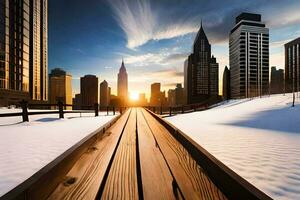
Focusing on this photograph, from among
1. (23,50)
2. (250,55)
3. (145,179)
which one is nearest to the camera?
(145,179)

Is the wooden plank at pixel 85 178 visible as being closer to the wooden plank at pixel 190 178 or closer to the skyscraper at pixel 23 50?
the wooden plank at pixel 190 178

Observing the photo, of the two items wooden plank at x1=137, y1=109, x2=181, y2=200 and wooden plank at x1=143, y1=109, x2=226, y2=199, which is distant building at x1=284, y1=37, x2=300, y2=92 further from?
wooden plank at x1=137, y1=109, x2=181, y2=200

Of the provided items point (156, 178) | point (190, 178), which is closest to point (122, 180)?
point (156, 178)

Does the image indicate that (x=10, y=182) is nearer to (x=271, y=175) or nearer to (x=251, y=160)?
(x=271, y=175)

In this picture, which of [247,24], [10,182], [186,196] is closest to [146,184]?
[186,196]

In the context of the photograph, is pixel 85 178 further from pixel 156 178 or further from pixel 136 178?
pixel 156 178

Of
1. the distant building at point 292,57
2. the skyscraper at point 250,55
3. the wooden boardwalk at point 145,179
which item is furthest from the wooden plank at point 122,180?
the distant building at point 292,57

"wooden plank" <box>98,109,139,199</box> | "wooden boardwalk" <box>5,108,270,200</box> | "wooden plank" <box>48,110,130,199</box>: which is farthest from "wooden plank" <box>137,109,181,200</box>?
"wooden plank" <box>48,110,130,199</box>
